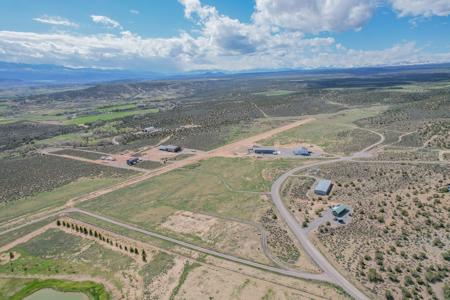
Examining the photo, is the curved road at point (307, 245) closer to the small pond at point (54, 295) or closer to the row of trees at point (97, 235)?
the row of trees at point (97, 235)

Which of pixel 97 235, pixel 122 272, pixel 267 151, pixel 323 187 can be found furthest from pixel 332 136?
pixel 122 272

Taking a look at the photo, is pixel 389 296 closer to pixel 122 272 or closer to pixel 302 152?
pixel 122 272

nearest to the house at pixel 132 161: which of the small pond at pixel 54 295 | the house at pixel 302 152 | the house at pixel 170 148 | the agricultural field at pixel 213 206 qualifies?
the house at pixel 170 148

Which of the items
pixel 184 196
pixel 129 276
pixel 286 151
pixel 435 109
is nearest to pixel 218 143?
pixel 286 151

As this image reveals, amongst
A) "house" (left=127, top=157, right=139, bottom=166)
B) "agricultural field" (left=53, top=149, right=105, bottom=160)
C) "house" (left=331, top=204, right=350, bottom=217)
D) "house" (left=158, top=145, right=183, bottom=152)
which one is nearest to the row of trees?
"house" (left=331, top=204, right=350, bottom=217)

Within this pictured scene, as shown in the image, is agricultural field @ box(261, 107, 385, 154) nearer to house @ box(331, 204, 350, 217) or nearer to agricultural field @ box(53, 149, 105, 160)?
house @ box(331, 204, 350, 217)

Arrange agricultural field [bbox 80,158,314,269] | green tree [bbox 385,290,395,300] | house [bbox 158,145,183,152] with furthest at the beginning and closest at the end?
house [bbox 158,145,183,152] < agricultural field [bbox 80,158,314,269] < green tree [bbox 385,290,395,300]
